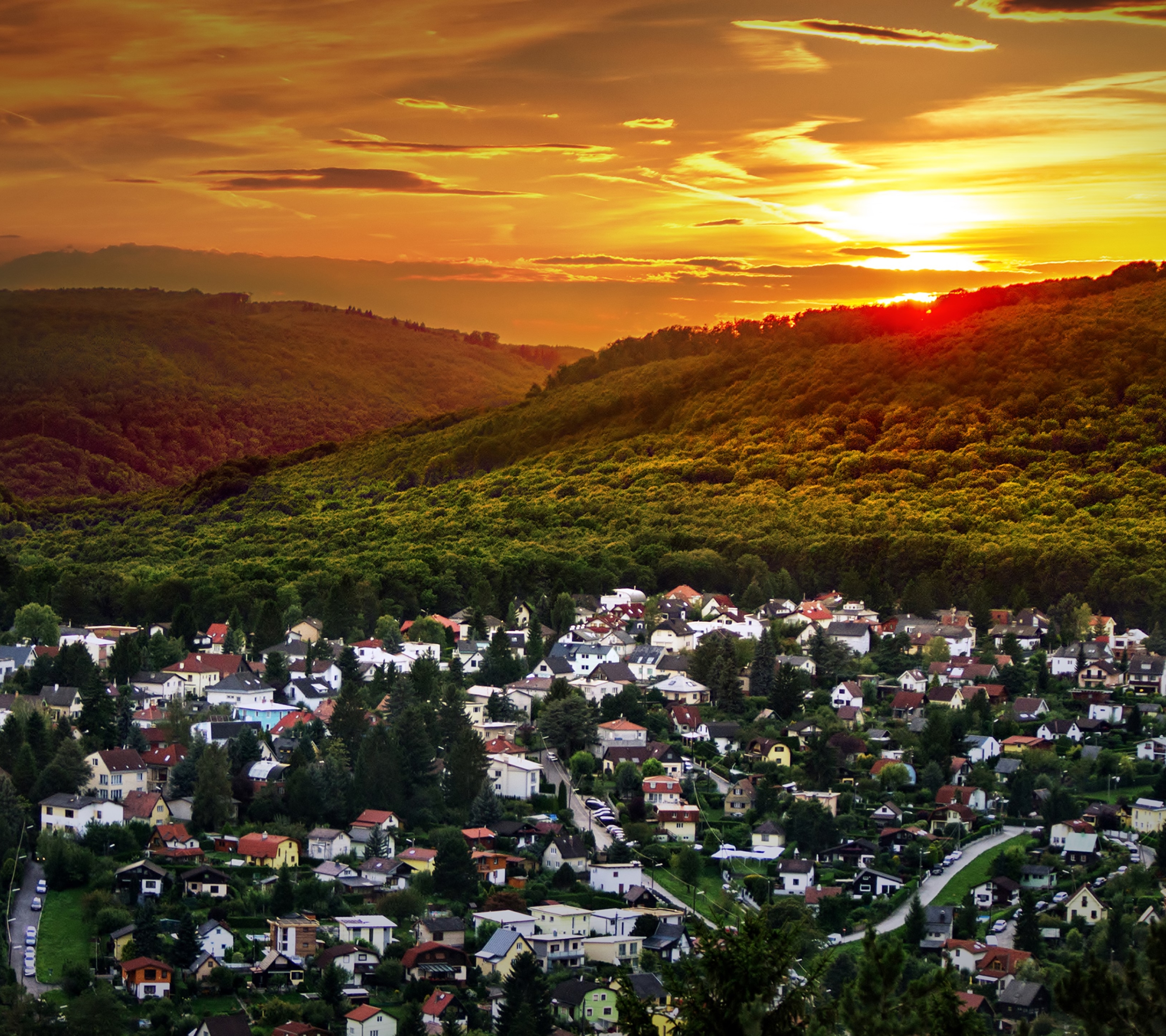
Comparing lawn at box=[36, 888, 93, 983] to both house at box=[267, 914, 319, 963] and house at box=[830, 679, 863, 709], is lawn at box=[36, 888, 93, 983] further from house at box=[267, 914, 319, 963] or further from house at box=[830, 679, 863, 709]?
house at box=[830, 679, 863, 709]

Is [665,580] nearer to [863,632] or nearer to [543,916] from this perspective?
[863,632]

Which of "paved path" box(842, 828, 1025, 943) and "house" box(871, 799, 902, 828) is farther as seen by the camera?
"house" box(871, 799, 902, 828)

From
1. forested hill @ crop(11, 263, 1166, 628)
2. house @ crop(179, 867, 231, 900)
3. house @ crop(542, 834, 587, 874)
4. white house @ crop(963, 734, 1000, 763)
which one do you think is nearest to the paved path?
white house @ crop(963, 734, 1000, 763)

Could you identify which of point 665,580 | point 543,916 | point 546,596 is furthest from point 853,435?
point 543,916

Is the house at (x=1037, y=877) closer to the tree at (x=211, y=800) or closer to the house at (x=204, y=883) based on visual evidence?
the house at (x=204, y=883)

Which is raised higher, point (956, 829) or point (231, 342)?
point (231, 342)

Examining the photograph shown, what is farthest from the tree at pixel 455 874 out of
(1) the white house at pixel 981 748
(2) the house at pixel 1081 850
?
(1) the white house at pixel 981 748
